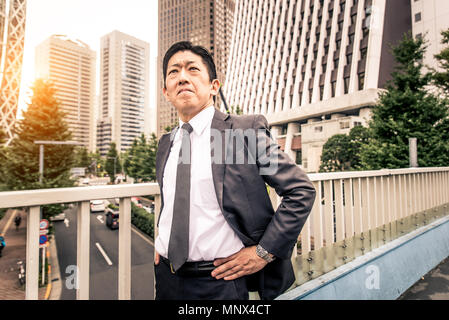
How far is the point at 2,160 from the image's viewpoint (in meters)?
14.3

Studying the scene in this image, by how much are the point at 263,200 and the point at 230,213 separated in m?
0.18

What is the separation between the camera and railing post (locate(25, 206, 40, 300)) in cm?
113

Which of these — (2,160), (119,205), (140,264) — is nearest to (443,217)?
(119,205)

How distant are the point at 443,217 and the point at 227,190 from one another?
4860mm

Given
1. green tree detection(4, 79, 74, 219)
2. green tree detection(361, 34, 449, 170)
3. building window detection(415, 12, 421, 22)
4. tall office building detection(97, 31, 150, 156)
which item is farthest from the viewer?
tall office building detection(97, 31, 150, 156)

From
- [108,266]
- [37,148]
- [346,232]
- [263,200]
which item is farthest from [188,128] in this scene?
[37,148]

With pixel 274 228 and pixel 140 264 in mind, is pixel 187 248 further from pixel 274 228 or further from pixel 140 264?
pixel 140 264

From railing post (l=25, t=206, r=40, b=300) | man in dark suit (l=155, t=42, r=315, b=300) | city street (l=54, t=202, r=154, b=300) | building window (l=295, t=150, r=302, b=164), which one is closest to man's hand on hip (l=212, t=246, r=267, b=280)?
man in dark suit (l=155, t=42, r=315, b=300)

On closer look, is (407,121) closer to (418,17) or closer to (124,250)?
(124,250)

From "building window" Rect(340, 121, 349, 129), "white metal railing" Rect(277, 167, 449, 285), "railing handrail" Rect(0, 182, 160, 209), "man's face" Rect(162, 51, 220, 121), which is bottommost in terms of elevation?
"white metal railing" Rect(277, 167, 449, 285)

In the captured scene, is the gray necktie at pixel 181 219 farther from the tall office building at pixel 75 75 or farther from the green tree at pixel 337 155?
the tall office building at pixel 75 75

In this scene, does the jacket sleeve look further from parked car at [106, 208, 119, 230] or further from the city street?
the city street

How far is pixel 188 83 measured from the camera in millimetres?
1326
